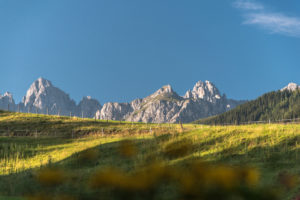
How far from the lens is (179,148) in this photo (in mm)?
4824

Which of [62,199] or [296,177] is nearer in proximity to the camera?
[62,199]

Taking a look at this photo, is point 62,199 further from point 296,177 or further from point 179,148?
point 296,177

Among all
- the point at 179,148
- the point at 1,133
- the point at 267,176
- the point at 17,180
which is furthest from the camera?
the point at 1,133

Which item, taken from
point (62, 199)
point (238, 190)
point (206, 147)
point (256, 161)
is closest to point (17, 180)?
point (206, 147)

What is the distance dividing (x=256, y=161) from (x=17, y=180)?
57.9 feet

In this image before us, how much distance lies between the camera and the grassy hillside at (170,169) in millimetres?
3811

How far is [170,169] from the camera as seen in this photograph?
4.34 metres

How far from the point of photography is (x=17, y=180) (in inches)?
825

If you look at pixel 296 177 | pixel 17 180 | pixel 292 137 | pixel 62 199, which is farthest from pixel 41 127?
pixel 62 199

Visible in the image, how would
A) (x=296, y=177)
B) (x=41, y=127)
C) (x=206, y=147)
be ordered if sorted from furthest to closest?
(x=41, y=127), (x=206, y=147), (x=296, y=177)

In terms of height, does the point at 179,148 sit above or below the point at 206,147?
above

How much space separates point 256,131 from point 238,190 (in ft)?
91.3

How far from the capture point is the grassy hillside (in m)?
3.81

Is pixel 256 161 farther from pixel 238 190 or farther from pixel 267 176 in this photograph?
pixel 238 190
